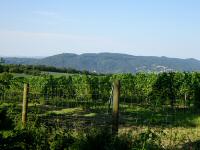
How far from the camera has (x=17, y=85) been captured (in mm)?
7141

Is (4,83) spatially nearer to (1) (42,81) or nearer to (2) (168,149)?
(2) (168,149)

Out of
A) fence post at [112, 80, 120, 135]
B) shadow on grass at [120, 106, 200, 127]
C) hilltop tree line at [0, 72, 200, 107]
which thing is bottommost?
shadow on grass at [120, 106, 200, 127]

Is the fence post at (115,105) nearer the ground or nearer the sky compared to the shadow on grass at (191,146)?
nearer the sky

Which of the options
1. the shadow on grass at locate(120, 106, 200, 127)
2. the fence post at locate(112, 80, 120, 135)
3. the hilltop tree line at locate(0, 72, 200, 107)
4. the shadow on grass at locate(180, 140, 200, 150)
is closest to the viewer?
the fence post at locate(112, 80, 120, 135)

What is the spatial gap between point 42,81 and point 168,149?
3465 cm

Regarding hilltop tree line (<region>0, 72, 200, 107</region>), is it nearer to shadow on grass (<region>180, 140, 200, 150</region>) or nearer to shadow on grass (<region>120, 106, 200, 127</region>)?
shadow on grass (<region>120, 106, 200, 127</region>)

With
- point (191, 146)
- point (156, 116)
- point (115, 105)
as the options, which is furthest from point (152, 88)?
point (115, 105)

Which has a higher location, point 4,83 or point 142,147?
point 4,83

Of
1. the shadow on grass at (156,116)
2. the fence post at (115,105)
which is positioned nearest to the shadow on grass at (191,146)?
the fence post at (115,105)

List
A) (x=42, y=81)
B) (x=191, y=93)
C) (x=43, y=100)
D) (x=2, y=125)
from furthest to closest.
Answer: (x=42, y=81), (x=191, y=93), (x=43, y=100), (x=2, y=125)

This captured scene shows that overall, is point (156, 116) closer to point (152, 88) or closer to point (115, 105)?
point (115, 105)

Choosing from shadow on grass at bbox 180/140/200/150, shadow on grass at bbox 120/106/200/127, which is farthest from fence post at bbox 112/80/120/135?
shadow on grass at bbox 120/106/200/127

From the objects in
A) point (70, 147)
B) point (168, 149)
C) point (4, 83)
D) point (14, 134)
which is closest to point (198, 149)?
point (168, 149)

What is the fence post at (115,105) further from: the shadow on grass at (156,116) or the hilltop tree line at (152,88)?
the hilltop tree line at (152,88)
